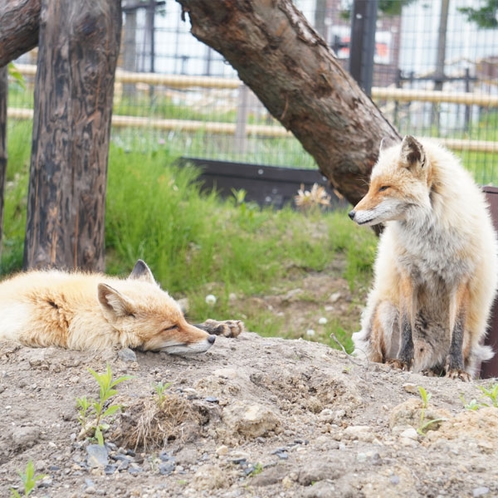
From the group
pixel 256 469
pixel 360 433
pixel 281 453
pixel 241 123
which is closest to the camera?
pixel 256 469

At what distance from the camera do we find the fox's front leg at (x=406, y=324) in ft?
15.7

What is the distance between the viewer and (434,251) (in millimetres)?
4684

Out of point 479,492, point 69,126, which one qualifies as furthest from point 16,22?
point 479,492

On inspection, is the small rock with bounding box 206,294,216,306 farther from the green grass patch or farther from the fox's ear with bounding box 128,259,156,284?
the fox's ear with bounding box 128,259,156,284

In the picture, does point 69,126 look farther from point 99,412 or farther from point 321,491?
point 321,491

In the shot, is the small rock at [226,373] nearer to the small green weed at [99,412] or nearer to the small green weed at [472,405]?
the small green weed at [99,412]

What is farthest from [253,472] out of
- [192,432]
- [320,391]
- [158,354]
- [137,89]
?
[137,89]

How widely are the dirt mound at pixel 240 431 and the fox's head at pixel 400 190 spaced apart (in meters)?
1.18

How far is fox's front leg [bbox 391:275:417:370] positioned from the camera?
4.78 m

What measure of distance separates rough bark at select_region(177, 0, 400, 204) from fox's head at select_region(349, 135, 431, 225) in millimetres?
1062

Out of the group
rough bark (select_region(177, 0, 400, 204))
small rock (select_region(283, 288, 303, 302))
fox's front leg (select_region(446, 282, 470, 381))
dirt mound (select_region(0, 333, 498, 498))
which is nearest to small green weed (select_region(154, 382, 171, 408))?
dirt mound (select_region(0, 333, 498, 498))

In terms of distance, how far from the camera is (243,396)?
3.27 meters

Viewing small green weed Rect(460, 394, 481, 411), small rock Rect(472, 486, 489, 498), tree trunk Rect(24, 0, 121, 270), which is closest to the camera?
small rock Rect(472, 486, 489, 498)

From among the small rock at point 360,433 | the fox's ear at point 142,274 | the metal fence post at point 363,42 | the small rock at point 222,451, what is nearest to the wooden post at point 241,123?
the metal fence post at point 363,42
